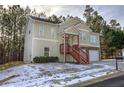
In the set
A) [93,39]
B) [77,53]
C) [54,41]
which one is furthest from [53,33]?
[93,39]

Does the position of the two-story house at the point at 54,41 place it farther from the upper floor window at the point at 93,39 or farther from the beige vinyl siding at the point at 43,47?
the upper floor window at the point at 93,39

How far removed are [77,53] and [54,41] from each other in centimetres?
218

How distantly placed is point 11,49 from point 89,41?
8.19 meters

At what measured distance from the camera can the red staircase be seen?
1327 centimetres

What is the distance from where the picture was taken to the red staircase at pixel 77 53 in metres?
13.3

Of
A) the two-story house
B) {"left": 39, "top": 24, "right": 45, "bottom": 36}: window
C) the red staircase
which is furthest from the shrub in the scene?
{"left": 39, "top": 24, "right": 45, "bottom": 36}: window

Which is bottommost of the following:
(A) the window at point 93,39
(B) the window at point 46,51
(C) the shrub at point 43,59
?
(C) the shrub at point 43,59

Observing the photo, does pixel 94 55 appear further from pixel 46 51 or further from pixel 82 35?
pixel 46 51

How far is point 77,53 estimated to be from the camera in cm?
1354

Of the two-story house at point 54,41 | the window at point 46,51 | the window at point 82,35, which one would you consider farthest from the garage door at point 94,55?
the window at point 46,51

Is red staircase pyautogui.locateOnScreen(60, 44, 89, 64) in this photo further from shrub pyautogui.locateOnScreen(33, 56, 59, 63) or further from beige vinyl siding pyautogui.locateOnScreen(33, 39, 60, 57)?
shrub pyautogui.locateOnScreen(33, 56, 59, 63)
